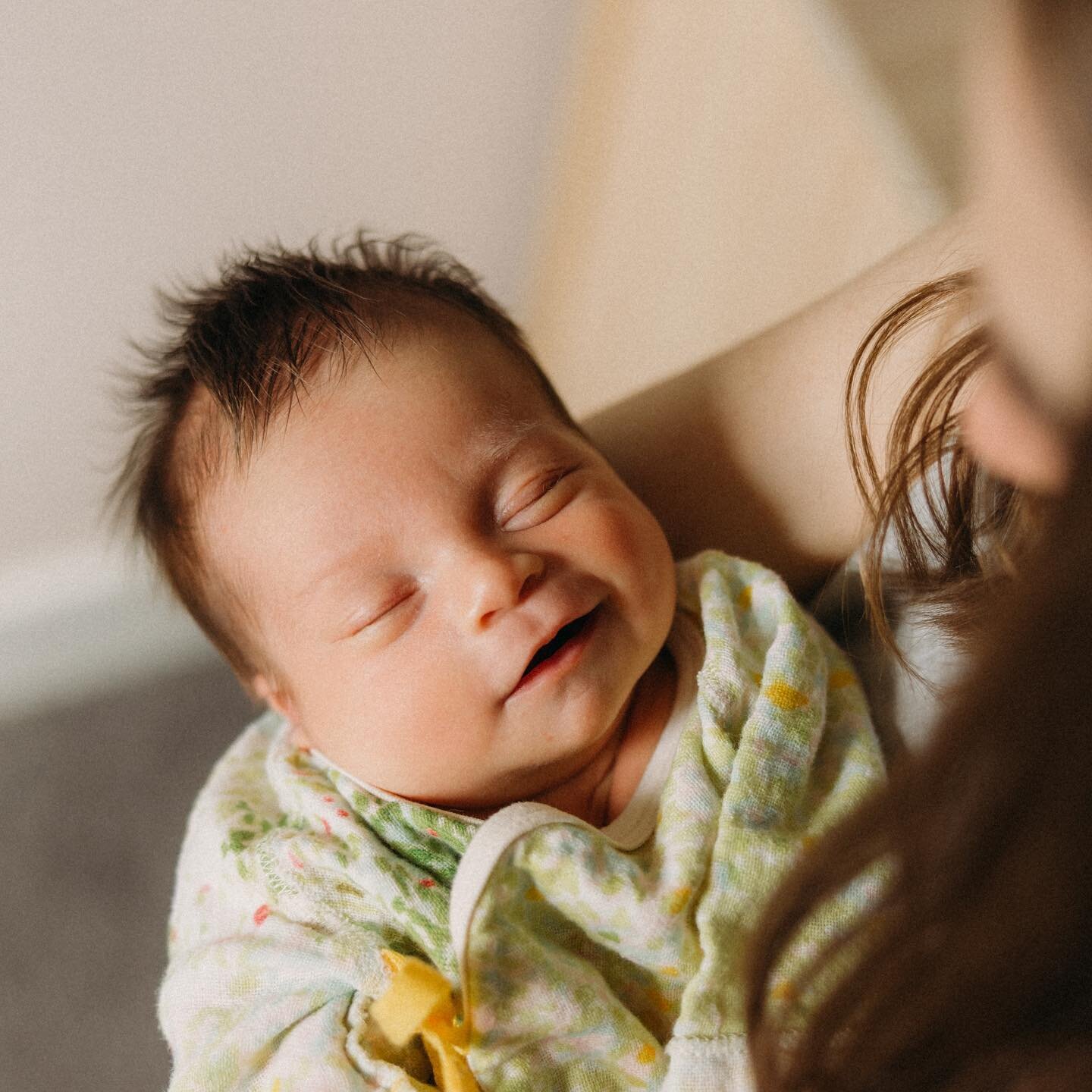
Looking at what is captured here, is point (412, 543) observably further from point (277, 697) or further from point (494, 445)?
point (277, 697)

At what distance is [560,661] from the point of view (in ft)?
2.53

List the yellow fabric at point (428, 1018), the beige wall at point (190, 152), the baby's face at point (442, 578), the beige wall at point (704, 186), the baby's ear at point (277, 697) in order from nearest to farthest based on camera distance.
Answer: the yellow fabric at point (428, 1018) → the baby's face at point (442, 578) → the baby's ear at point (277, 697) → the beige wall at point (704, 186) → the beige wall at point (190, 152)

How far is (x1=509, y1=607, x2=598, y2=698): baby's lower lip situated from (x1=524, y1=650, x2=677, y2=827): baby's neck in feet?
0.35

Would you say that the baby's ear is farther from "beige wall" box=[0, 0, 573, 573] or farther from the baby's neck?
"beige wall" box=[0, 0, 573, 573]

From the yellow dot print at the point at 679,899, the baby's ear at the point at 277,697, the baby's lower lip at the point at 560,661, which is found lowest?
the yellow dot print at the point at 679,899

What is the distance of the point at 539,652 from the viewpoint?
798mm

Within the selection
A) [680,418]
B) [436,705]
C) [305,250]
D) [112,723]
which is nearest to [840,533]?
[680,418]

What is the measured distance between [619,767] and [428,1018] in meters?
0.25

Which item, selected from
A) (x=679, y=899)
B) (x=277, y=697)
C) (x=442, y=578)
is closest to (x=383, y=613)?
(x=442, y=578)

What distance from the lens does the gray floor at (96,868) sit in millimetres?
1216

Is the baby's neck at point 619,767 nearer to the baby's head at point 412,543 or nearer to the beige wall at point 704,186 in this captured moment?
the baby's head at point 412,543

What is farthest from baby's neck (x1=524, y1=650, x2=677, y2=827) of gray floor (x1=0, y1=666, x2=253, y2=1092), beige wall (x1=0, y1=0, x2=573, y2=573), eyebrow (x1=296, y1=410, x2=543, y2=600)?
beige wall (x1=0, y1=0, x2=573, y2=573)

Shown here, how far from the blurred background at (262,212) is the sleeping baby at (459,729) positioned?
488mm

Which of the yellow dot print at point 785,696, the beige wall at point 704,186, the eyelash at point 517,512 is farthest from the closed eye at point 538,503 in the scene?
the beige wall at point 704,186
